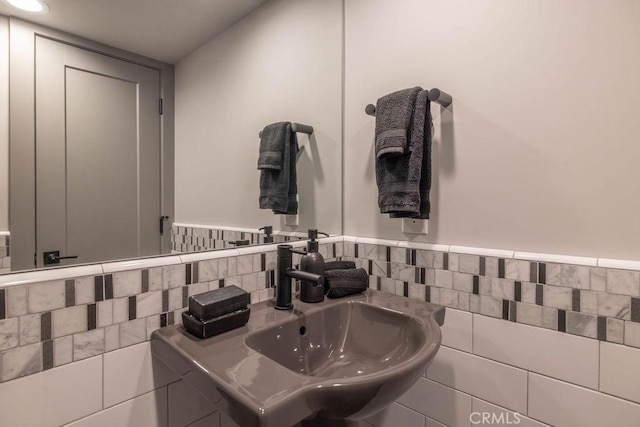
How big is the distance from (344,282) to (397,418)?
1.87 feet

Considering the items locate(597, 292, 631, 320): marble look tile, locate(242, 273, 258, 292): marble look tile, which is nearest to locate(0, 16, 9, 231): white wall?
locate(242, 273, 258, 292): marble look tile

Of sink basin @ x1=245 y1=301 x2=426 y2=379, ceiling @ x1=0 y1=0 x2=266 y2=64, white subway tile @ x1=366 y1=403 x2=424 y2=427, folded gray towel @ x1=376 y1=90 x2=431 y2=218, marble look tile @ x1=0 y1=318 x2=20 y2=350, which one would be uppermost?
ceiling @ x1=0 y1=0 x2=266 y2=64

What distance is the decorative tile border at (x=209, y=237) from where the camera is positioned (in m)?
0.93

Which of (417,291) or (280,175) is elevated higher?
(280,175)

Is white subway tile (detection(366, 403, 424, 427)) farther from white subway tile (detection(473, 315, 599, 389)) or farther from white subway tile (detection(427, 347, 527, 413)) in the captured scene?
white subway tile (detection(473, 315, 599, 389))

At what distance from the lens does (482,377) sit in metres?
1.00

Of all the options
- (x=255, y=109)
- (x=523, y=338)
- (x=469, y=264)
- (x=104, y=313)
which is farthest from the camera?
(x=255, y=109)

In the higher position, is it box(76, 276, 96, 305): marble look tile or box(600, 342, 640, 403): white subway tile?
box(76, 276, 96, 305): marble look tile

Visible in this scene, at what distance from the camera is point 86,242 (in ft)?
2.48

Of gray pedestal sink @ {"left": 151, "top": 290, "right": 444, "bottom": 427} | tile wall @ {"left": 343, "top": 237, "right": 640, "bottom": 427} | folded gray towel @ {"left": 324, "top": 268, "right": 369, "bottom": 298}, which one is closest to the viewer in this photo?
gray pedestal sink @ {"left": 151, "top": 290, "right": 444, "bottom": 427}

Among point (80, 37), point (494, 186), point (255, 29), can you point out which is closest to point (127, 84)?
point (80, 37)

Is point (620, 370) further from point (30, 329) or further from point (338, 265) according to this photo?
point (30, 329)

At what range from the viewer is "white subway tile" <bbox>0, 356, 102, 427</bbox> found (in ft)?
2.02

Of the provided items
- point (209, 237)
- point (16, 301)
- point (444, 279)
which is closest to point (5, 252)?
point (16, 301)
